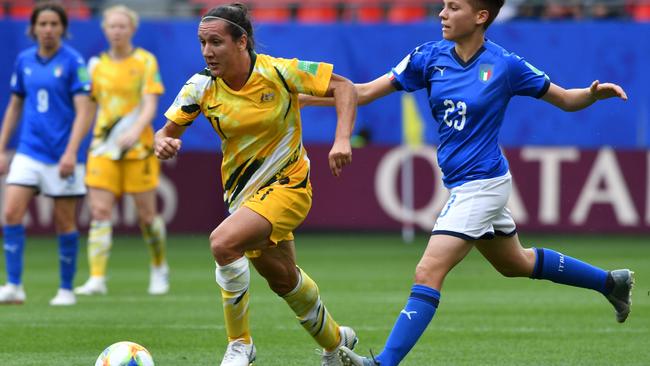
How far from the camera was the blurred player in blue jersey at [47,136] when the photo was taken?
1035cm

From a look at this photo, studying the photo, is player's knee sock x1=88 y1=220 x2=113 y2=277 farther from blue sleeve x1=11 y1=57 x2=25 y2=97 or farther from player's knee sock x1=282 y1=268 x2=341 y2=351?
player's knee sock x1=282 y1=268 x2=341 y2=351

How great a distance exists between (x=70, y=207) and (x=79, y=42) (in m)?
10.2

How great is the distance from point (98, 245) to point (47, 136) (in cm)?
134

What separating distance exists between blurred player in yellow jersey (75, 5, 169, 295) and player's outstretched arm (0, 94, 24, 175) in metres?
0.98

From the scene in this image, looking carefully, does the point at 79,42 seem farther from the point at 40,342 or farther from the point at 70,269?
the point at 40,342

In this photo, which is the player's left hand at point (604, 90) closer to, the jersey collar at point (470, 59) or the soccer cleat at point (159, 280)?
the jersey collar at point (470, 59)

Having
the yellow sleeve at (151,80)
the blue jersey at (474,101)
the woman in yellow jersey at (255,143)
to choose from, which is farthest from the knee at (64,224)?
the blue jersey at (474,101)

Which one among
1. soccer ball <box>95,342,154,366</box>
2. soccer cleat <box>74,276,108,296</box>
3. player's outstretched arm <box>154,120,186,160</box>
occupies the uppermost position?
player's outstretched arm <box>154,120,186,160</box>

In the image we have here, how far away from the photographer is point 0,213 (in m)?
17.1

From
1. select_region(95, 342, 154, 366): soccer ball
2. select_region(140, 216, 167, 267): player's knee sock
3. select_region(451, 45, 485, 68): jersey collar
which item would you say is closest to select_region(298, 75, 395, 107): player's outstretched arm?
select_region(451, 45, 485, 68): jersey collar

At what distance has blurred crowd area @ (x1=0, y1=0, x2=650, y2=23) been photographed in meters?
21.5

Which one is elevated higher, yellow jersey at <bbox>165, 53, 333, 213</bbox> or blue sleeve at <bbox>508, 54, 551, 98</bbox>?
blue sleeve at <bbox>508, 54, 551, 98</bbox>

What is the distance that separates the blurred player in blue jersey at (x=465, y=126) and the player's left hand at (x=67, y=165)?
375 centimetres

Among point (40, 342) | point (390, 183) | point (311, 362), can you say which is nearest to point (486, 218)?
point (311, 362)
